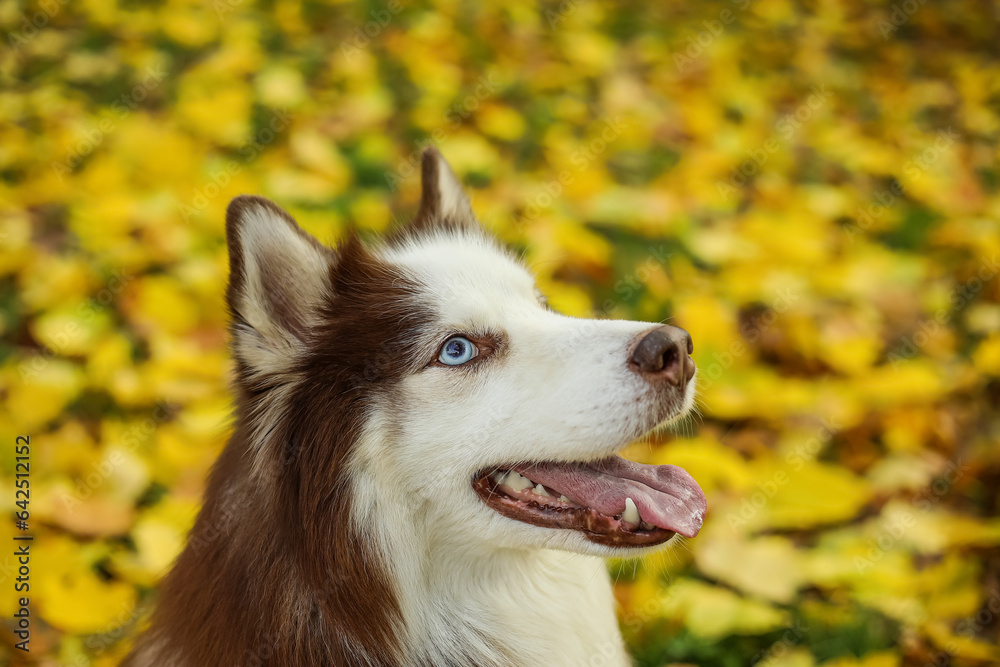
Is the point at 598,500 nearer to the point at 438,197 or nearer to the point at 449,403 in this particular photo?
the point at 449,403

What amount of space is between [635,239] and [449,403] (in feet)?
9.65

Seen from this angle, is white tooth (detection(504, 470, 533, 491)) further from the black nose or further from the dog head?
the black nose

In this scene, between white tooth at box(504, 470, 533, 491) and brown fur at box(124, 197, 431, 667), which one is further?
white tooth at box(504, 470, 533, 491)

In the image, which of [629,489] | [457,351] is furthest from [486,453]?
[629,489]

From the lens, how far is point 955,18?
7.17 meters

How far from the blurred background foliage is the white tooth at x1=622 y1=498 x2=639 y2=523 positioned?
1.08 metres

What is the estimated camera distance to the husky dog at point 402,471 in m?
1.99

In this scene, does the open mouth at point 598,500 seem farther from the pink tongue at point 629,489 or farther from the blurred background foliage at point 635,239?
the blurred background foliage at point 635,239

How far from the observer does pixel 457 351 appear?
2.17m

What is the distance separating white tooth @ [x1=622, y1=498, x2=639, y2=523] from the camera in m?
2.05

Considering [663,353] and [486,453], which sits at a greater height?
[663,353]

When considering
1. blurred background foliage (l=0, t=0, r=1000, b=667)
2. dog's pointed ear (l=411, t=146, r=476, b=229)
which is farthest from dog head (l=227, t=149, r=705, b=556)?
blurred background foliage (l=0, t=0, r=1000, b=667)

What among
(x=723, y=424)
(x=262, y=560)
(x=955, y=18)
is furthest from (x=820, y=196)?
(x=262, y=560)

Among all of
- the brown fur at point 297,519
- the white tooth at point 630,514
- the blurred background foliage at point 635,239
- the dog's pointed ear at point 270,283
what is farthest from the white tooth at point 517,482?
the blurred background foliage at point 635,239
